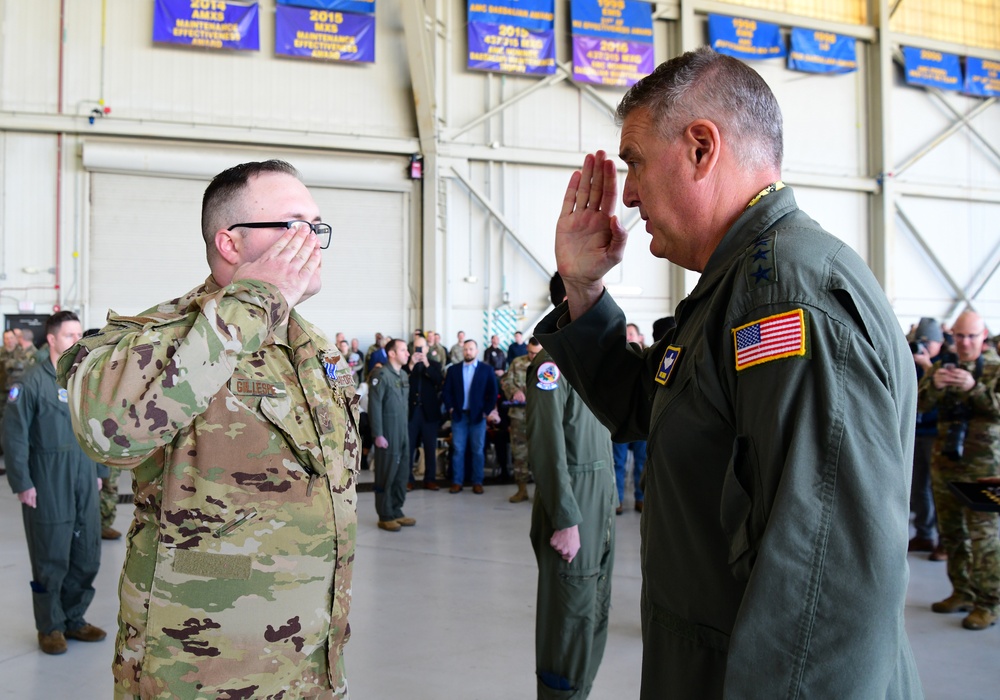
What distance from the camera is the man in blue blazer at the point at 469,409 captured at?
8.68m

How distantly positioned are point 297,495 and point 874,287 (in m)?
1.22

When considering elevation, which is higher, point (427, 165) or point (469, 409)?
point (427, 165)

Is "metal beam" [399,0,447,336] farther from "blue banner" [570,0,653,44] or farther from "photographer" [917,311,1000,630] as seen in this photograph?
"photographer" [917,311,1000,630]

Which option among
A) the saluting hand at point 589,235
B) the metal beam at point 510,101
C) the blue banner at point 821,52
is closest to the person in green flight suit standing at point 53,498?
the saluting hand at point 589,235

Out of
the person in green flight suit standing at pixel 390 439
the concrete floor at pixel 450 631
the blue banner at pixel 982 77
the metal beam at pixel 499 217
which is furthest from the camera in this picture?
the blue banner at pixel 982 77

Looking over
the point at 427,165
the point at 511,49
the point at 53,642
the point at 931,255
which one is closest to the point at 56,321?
the point at 53,642

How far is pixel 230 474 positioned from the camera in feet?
5.10

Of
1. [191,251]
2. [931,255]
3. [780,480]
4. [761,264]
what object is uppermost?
[931,255]

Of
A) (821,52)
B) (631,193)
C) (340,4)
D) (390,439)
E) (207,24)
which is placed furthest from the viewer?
(821,52)

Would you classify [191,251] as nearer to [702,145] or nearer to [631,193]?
[631,193]

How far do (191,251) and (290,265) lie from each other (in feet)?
36.2

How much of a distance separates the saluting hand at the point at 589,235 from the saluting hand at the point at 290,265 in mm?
534

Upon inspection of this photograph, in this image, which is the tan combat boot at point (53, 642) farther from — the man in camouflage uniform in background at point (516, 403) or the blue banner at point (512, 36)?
the blue banner at point (512, 36)

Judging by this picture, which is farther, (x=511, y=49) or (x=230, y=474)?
(x=511, y=49)
